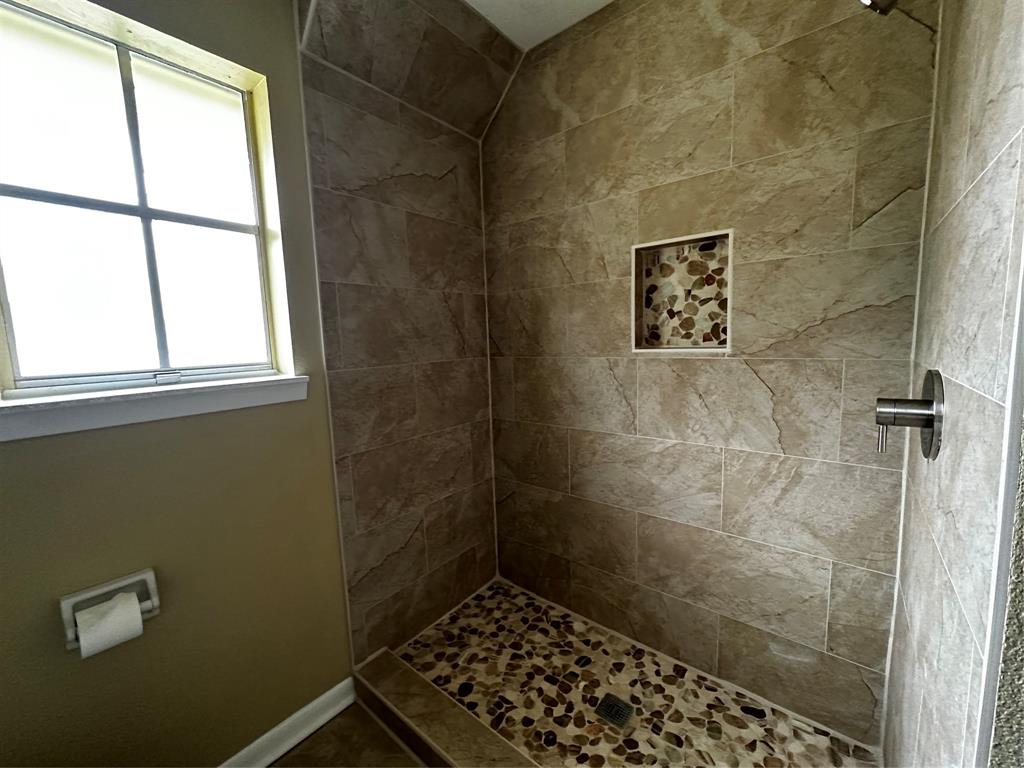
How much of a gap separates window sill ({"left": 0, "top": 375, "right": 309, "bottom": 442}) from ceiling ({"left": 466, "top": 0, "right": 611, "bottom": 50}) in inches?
60.8

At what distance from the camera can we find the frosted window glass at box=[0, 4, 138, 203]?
88 centimetres

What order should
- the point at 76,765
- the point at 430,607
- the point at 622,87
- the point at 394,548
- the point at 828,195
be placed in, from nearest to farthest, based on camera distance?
the point at 76,765 → the point at 828,195 → the point at 622,87 → the point at 394,548 → the point at 430,607

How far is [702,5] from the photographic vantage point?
4.15 ft

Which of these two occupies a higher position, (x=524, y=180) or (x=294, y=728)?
(x=524, y=180)

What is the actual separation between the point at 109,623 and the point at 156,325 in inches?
29.7

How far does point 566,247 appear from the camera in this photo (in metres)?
1.66

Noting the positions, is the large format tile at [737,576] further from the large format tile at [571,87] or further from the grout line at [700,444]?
the large format tile at [571,87]

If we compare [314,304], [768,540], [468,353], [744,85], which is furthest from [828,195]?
[314,304]

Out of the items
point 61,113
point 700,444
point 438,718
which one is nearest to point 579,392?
point 700,444

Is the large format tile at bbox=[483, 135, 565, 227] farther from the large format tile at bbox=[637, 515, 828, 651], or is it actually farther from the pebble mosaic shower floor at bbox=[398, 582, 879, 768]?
the pebble mosaic shower floor at bbox=[398, 582, 879, 768]

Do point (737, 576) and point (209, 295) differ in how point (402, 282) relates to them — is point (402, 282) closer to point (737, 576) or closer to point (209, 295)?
point (209, 295)

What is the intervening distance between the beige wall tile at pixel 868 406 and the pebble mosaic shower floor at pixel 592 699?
943mm

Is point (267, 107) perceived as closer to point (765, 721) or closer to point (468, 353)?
point (468, 353)

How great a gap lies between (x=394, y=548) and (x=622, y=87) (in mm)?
2035
